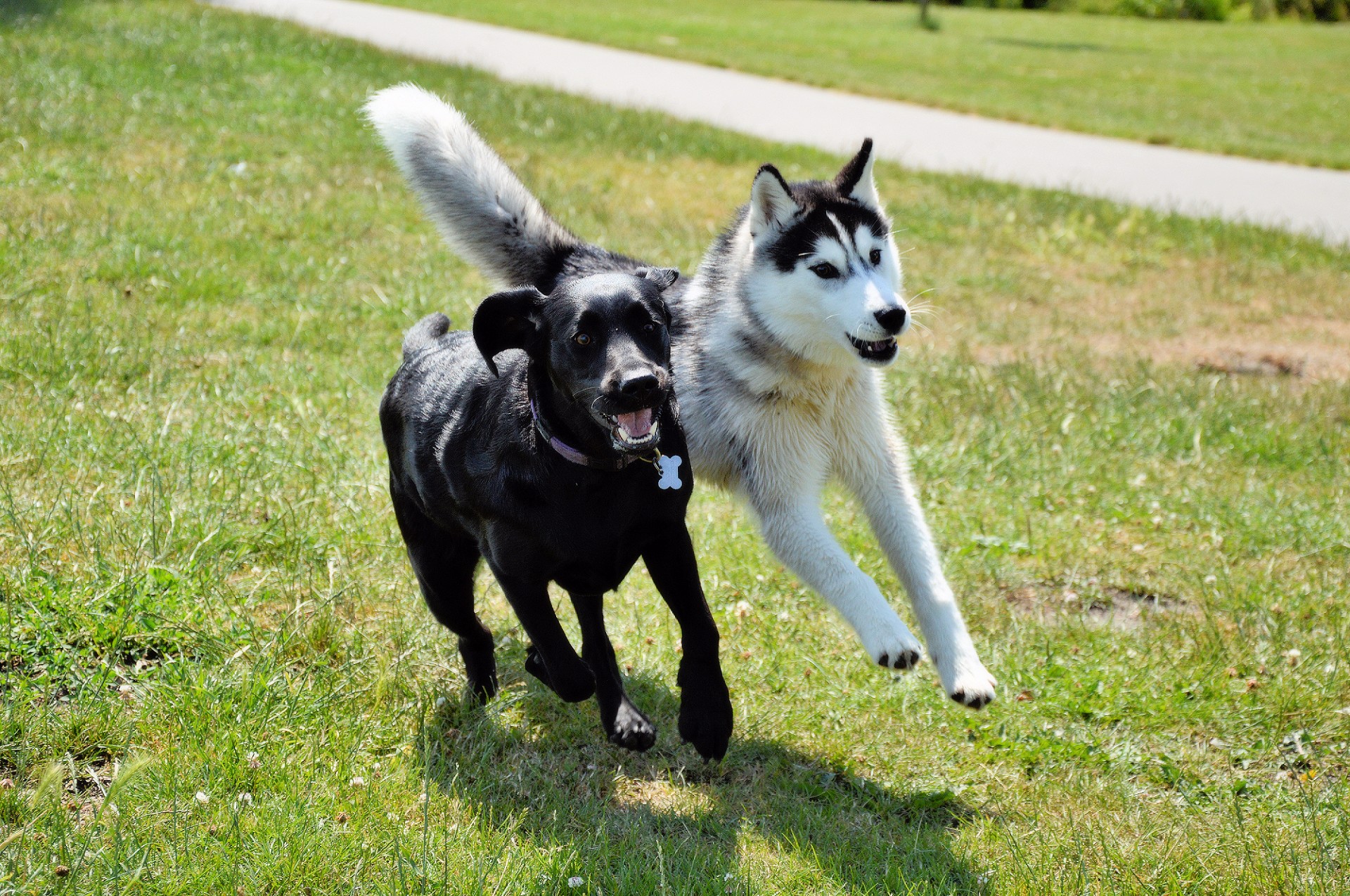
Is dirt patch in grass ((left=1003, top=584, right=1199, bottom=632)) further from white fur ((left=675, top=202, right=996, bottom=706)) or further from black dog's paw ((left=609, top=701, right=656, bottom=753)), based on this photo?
black dog's paw ((left=609, top=701, right=656, bottom=753))

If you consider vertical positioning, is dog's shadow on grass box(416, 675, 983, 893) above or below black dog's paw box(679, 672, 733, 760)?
below

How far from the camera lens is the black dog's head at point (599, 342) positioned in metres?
2.87

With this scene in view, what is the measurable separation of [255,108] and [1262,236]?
350 inches

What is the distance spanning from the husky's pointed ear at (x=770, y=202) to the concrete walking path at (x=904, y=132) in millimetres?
7780

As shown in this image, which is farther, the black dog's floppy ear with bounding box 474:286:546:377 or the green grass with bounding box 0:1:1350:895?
the black dog's floppy ear with bounding box 474:286:546:377

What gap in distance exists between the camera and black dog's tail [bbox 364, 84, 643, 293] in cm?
416

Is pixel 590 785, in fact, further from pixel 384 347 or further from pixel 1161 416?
pixel 1161 416

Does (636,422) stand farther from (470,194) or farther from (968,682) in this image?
(470,194)

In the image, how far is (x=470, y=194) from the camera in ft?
13.7

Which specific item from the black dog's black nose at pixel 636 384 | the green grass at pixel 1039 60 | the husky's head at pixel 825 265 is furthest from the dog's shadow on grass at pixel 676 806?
the green grass at pixel 1039 60

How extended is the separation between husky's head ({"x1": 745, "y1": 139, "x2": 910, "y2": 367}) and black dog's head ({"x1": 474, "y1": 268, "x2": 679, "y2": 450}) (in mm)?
731

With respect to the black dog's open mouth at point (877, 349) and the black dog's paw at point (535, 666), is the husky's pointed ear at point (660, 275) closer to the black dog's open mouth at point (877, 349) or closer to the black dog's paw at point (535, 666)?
the black dog's open mouth at point (877, 349)

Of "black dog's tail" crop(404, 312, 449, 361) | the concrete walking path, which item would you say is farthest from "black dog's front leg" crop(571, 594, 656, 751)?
the concrete walking path

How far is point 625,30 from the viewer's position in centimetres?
2280
